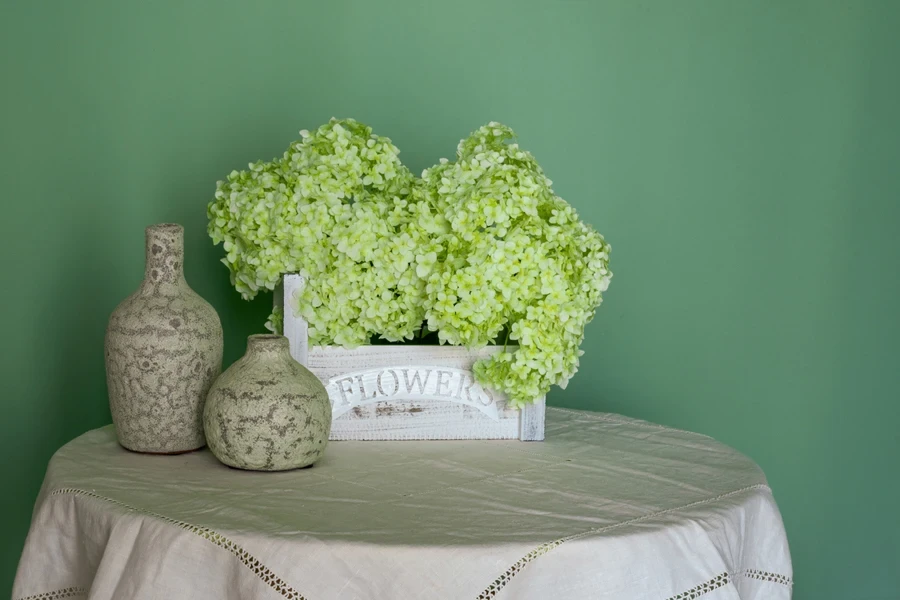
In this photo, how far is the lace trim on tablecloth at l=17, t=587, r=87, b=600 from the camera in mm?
1329

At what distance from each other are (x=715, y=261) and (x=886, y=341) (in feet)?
1.44

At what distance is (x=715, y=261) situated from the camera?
230cm

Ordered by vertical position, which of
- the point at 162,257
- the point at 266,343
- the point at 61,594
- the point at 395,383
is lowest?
the point at 61,594

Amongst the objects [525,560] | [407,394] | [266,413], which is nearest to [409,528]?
[525,560]

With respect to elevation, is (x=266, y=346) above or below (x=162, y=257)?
below

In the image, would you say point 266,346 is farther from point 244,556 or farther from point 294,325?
point 244,556

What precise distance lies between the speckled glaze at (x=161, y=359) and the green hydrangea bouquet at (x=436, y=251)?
143 millimetres

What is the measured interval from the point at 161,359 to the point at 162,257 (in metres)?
0.17

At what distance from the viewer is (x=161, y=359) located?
151 cm

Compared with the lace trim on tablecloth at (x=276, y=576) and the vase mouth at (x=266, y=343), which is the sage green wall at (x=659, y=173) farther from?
the lace trim on tablecloth at (x=276, y=576)

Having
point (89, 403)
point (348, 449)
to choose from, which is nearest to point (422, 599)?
point (348, 449)

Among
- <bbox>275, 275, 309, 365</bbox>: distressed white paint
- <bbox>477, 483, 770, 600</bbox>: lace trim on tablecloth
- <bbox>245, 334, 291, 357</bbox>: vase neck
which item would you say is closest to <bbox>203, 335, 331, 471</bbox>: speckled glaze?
<bbox>245, 334, 291, 357</bbox>: vase neck

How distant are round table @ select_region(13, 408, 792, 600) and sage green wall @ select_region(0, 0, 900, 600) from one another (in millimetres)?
747

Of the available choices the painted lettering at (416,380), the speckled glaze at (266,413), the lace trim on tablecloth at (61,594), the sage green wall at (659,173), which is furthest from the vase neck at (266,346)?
the sage green wall at (659,173)
